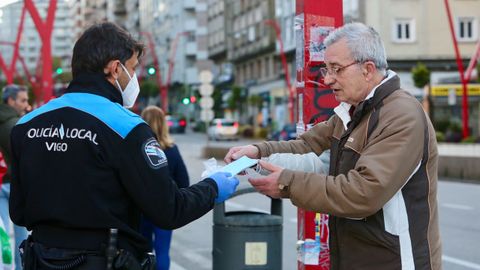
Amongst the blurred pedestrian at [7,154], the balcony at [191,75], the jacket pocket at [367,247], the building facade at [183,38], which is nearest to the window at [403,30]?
Answer: the building facade at [183,38]

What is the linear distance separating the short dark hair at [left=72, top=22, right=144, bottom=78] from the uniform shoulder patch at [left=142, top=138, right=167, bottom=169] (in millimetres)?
403

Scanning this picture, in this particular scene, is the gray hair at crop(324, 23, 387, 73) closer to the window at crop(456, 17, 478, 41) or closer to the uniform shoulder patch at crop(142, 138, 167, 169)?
the uniform shoulder patch at crop(142, 138, 167, 169)

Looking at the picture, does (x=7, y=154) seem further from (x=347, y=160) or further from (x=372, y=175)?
(x=372, y=175)

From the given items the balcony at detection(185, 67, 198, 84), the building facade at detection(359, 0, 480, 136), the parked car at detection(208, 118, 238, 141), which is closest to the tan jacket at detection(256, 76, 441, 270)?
the building facade at detection(359, 0, 480, 136)

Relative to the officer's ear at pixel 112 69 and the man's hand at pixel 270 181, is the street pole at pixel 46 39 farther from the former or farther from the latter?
the man's hand at pixel 270 181

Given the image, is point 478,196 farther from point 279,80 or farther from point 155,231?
point 279,80

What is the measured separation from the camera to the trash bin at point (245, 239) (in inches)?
222

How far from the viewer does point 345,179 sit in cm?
300

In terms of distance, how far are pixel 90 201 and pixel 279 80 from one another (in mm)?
59915

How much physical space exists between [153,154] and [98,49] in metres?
0.52

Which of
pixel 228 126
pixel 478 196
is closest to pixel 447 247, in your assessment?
pixel 478 196

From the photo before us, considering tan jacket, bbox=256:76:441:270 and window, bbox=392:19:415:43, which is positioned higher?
window, bbox=392:19:415:43

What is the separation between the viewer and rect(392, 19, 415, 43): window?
49.0m

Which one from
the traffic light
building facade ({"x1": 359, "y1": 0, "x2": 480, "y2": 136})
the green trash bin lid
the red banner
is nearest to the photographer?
the red banner
